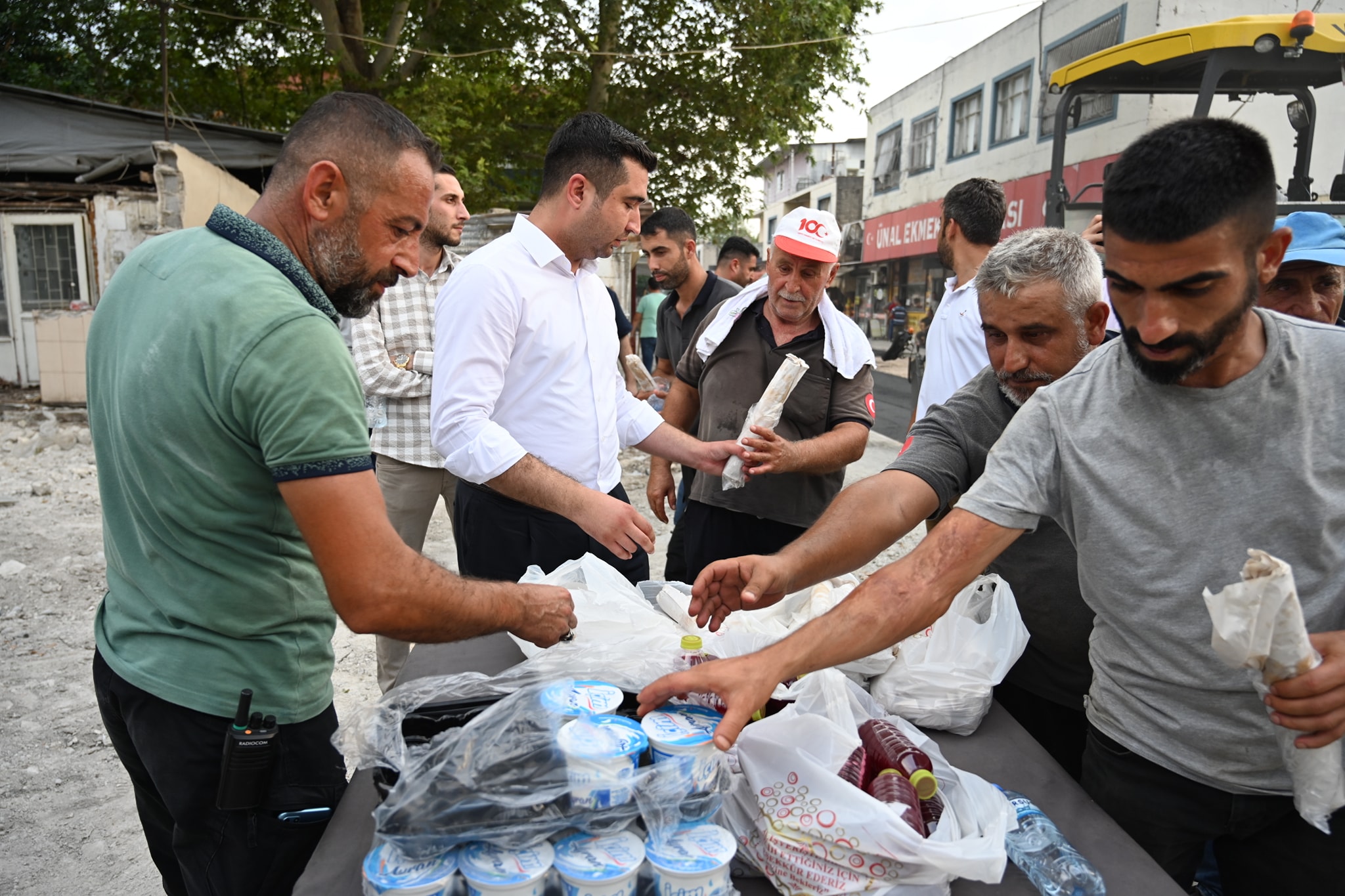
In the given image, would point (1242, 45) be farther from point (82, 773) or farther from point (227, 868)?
point (82, 773)

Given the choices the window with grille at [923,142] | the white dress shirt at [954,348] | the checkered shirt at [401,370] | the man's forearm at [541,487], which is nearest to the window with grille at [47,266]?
the checkered shirt at [401,370]

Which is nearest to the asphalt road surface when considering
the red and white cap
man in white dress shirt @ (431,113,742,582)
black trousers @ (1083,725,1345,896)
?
the red and white cap

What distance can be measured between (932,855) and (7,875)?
308 cm

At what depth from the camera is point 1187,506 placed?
1.43m

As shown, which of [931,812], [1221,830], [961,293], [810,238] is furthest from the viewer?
[961,293]

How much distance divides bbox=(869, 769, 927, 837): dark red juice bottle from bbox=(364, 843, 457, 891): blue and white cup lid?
0.68m

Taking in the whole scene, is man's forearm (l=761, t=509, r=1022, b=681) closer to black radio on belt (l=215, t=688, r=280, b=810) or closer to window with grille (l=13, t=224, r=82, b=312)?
black radio on belt (l=215, t=688, r=280, b=810)

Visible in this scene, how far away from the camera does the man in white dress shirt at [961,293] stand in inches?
146

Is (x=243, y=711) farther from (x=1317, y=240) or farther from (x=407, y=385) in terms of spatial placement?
(x=1317, y=240)

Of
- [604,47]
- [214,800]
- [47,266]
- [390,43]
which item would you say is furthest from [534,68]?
[214,800]

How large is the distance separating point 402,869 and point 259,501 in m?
0.70

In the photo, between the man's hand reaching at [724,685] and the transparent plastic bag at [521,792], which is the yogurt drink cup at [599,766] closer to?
the transparent plastic bag at [521,792]

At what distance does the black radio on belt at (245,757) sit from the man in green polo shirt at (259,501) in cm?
6

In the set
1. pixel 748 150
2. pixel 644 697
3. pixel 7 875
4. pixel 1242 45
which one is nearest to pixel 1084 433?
pixel 644 697
